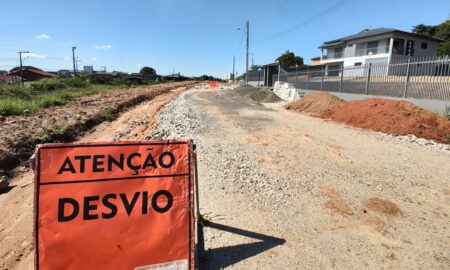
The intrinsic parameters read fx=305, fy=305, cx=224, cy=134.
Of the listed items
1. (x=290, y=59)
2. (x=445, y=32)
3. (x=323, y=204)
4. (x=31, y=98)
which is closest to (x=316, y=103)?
(x=323, y=204)

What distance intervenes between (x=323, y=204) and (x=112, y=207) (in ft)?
10.2

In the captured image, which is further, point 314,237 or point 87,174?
point 314,237

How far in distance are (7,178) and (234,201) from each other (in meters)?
5.72

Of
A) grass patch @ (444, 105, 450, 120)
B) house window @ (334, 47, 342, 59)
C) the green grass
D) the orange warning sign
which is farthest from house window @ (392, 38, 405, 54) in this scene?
the orange warning sign

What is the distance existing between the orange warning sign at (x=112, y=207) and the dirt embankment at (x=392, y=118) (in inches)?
378

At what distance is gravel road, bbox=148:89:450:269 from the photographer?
10.8 feet

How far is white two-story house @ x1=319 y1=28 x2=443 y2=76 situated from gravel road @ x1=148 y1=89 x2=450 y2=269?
33578mm

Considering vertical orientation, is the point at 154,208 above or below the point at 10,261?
above

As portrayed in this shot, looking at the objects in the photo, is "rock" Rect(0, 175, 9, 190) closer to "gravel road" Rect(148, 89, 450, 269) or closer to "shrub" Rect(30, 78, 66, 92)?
"gravel road" Rect(148, 89, 450, 269)

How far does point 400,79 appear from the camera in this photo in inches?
519

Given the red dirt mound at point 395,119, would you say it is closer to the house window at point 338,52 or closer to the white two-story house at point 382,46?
the white two-story house at point 382,46

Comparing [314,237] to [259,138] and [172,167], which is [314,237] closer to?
[172,167]

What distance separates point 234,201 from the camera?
4.57 metres

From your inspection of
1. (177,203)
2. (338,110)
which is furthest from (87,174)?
(338,110)
